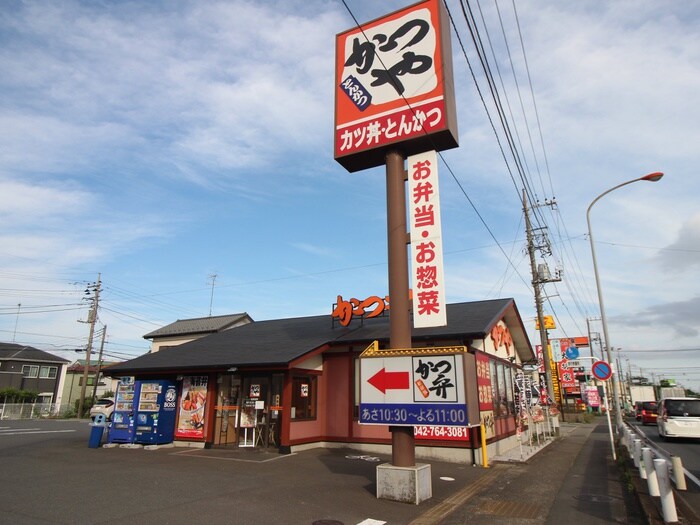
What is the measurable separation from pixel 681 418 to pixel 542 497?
42.1 ft

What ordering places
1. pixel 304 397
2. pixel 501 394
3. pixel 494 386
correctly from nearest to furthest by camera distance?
pixel 304 397 < pixel 494 386 < pixel 501 394

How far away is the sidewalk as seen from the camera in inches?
266

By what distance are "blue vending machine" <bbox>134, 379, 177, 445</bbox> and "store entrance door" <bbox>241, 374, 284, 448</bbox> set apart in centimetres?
275

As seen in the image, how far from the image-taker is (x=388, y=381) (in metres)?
8.40

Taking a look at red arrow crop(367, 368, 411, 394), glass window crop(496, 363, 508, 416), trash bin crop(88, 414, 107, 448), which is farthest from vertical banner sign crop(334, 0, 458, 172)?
trash bin crop(88, 414, 107, 448)

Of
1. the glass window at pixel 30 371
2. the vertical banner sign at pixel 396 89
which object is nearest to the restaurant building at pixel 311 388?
the vertical banner sign at pixel 396 89

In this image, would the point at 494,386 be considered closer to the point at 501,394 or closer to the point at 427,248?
the point at 501,394

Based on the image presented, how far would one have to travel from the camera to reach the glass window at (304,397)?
13844 millimetres

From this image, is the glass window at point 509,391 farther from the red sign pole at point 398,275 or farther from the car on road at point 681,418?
the red sign pole at point 398,275

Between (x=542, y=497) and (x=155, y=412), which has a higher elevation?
(x=155, y=412)

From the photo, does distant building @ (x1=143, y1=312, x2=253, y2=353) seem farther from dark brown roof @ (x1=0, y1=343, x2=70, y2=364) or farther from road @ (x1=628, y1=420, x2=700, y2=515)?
road @ (x1=628, y1=420, x2=700, y2=515)

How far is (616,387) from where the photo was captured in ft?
47.5

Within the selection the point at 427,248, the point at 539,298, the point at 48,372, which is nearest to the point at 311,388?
the point at 427,248

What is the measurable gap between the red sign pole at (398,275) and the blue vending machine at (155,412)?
372 inches
